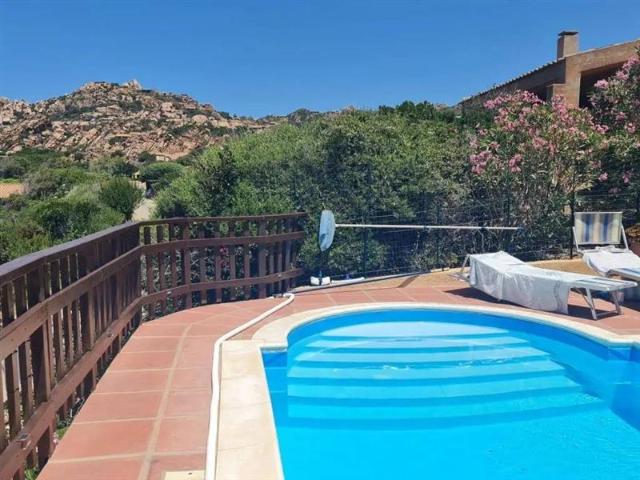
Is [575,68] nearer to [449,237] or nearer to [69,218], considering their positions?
[449,237]

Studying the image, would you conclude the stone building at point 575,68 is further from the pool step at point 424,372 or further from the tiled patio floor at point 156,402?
the pool step at point 424,372

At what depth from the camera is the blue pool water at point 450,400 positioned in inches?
147

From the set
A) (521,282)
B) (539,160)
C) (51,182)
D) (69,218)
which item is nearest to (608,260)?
(521,282)

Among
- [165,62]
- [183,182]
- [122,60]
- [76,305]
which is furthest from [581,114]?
[122,60]

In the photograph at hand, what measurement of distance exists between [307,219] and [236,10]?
51.7 feet

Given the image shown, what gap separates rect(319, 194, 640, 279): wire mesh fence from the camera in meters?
9.20

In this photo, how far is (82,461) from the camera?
9.55ft

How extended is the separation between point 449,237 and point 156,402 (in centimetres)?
722

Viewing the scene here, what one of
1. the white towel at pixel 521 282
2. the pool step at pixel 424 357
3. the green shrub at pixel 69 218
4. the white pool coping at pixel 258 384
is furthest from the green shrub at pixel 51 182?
the pool step at pixel 424 357

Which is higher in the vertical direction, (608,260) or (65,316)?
(65,316)

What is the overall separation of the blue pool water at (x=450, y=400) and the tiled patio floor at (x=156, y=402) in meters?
0.70

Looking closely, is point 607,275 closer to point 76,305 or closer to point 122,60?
point 76,305

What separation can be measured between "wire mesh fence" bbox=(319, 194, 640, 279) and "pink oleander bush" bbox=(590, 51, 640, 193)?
1.21 ft

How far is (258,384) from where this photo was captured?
4.03 m
